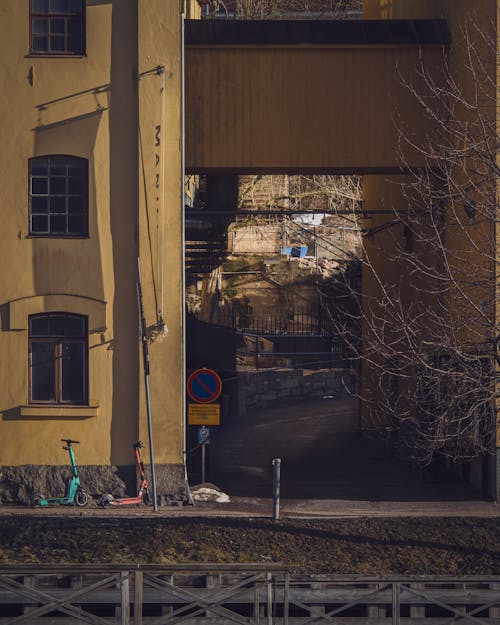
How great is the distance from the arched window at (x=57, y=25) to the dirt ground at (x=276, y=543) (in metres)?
7.94

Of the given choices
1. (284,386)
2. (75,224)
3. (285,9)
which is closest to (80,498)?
(75,224)

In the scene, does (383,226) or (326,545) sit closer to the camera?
(326,545)

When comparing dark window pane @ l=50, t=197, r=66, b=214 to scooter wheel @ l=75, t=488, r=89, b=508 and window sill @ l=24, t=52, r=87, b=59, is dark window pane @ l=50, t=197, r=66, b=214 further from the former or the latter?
scooter wheel @ l=75, t=488, r=89, b=508

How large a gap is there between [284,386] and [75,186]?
19275mm

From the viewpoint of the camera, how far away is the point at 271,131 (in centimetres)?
2056

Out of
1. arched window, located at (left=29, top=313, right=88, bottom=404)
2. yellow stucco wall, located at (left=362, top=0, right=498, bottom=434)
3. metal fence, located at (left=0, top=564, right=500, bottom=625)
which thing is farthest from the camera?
arched window, located at (left=29, top=313, right=88, bottom=404)

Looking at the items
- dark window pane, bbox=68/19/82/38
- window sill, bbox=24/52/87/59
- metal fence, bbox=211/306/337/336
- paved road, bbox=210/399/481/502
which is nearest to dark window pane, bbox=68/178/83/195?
window sill, bbox=24/52/87/59

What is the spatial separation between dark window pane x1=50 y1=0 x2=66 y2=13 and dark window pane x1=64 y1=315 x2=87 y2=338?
515 centimetres

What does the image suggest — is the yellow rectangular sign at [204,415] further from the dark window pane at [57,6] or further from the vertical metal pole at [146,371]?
the dark window pane at [57,6]

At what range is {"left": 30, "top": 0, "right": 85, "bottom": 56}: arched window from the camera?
1931cm

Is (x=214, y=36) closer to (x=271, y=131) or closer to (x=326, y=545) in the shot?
(x=271, y=131)

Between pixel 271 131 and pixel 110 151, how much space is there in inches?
121

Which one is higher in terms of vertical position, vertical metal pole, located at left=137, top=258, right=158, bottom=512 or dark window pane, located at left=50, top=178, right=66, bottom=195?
dark window pane, located at left=50, top=178, right=66, bottom=195

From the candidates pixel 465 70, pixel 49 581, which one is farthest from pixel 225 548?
pixel 465 70
